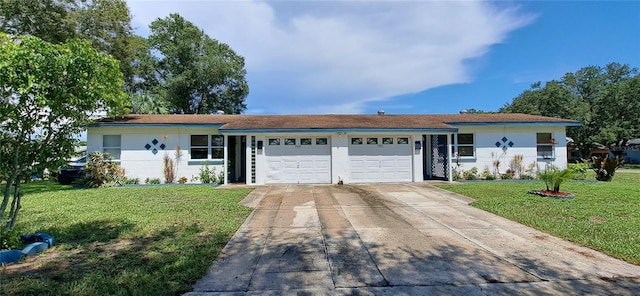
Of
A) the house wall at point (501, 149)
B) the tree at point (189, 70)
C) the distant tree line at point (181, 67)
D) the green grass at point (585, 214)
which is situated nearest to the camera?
the green grass at point (585, 214)

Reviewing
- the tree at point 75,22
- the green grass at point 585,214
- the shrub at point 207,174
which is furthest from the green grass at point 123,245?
the tree at point 75,22

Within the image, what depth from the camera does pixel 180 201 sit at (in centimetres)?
861

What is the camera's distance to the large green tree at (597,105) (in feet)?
102

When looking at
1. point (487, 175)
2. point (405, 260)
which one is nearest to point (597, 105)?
point (487, 175)

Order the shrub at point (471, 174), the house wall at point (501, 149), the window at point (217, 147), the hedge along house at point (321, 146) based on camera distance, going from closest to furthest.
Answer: the hedge along house at point (321, 146), the window at point (217, 147), the shrub at point (471, 174), the house wall at point (501, 149)

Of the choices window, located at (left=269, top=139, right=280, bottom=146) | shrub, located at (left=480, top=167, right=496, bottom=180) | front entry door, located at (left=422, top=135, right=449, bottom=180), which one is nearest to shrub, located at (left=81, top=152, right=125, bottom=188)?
window, located at (left=269, top=139, right=280, bottom=146)

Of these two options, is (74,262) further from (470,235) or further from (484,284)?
(470,235)

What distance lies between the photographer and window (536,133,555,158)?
1503 centimetres

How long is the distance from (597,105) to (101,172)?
148 feet

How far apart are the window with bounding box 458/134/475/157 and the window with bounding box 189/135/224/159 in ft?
37.7

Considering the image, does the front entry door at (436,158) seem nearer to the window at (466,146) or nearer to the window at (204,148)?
the window at (466,146)

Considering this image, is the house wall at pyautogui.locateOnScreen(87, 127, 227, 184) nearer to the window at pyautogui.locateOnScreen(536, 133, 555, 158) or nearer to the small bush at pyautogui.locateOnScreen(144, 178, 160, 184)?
the small bush at pyautogui.locateOnScreen(144, 178, 160, 184)

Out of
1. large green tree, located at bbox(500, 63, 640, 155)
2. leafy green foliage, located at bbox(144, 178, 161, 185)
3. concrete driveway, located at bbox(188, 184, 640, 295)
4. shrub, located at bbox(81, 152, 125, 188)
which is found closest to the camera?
concrete driveway, located at bbox(188, 184, 640, 295)

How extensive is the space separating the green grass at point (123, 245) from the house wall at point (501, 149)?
467 inches
